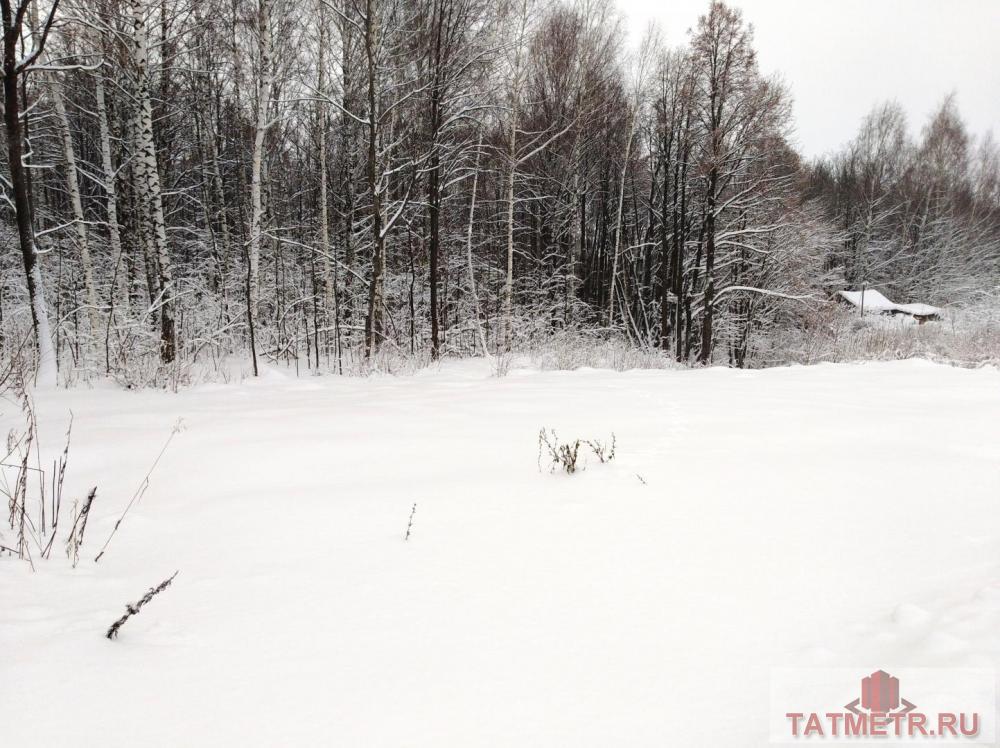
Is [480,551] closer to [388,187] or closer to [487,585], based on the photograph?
[487,585]

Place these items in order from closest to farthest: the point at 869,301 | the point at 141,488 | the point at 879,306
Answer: the point at 141,488 → the point at 879,306 → the point at 869,301

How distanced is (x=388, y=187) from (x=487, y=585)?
40.8 ft

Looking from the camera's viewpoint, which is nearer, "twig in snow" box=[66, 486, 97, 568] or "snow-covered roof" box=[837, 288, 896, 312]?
"twig in snow" box=[66, 486, 97, 568]

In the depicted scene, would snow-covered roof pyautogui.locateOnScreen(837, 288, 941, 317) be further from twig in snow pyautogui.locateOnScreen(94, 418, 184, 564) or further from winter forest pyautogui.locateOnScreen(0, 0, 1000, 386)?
twig in snow pyautogui.locateOnScreen(94, 418, 184, 564)

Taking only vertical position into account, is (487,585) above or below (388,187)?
below

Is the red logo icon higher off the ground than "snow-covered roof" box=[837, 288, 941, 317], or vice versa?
"snow-covered roof" box=[837, 288, 941, 317]

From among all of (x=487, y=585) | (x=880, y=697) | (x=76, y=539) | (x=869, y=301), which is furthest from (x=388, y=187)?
(x=869, y=301)

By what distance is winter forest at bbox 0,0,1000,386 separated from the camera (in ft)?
26.9

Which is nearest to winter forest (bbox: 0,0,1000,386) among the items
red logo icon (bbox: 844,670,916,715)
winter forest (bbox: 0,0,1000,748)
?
winter forest (bbox: 0,0,1000,748)

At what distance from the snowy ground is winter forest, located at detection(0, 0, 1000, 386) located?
4114 mm

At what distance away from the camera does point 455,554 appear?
5.70 ft

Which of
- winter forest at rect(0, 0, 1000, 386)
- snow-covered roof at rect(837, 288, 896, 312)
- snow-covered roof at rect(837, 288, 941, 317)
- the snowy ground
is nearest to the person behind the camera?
the snowy ground

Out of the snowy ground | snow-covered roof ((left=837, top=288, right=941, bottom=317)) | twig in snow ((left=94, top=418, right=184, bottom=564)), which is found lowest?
the snowy ground

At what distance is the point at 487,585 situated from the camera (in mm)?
1542
